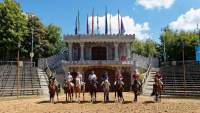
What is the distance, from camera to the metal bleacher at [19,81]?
3797 centimetres

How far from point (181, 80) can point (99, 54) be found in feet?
48.8

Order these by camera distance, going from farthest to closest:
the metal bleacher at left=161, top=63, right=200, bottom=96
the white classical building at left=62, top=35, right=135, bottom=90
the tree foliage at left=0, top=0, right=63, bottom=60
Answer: the tree foliage at left=0, top=0, right=63, bottom=60
the white classical building at left=62, top=35, right=135, bottom=90
the metal bleacher at left=161, top=63, right=200, bottom=96

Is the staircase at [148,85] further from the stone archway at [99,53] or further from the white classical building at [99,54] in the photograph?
the stone archway at [99,53]

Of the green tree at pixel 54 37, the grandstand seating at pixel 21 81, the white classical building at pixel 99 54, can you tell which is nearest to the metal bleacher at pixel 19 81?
the grandstand seating at pixel 21 81

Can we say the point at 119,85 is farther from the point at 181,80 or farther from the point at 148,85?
the point at 181,80

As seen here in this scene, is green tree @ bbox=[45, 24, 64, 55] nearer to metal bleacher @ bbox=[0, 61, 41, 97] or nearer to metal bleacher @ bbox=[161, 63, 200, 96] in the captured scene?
metal bleacher @ bbox=[0, 61, 41, 97]

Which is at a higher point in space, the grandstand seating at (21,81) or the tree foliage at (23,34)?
the tree foliage at (23,34)

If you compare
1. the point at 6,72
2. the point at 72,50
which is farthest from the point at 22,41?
the point at 6,72

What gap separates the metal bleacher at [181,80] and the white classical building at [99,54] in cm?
518

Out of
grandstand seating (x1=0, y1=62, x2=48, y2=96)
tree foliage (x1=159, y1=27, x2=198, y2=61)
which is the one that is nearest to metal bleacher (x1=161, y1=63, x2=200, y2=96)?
grandstand seating (x1=0, y1=62, x2=48, y2=96)

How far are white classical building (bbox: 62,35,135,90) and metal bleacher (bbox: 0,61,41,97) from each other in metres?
5.55

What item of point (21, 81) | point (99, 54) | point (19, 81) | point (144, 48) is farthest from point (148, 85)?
point (144, 48)

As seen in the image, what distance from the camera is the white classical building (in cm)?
4959

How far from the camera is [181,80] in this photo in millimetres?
41531
